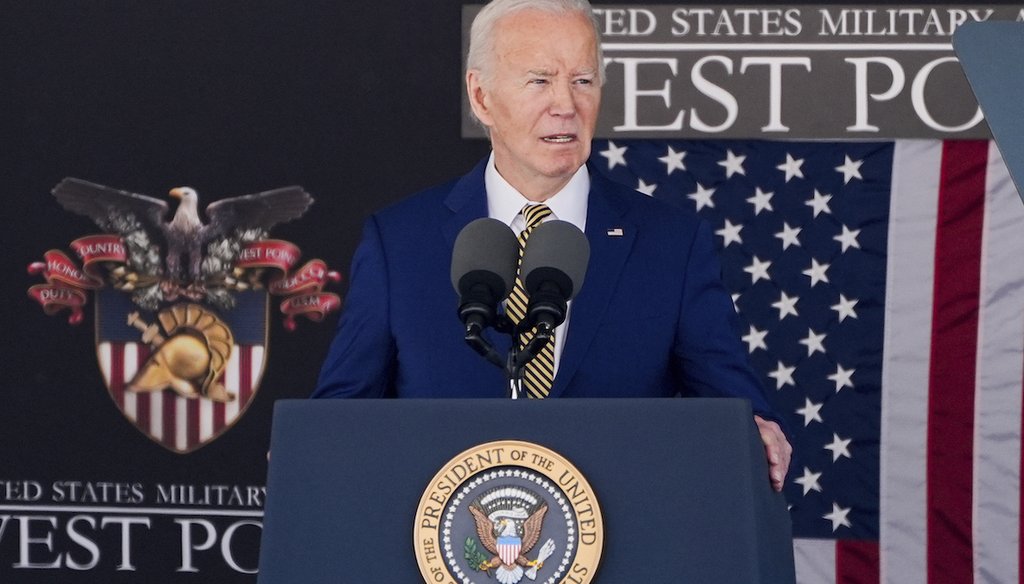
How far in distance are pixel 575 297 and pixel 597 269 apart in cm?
9

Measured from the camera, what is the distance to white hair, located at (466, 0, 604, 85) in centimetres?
215

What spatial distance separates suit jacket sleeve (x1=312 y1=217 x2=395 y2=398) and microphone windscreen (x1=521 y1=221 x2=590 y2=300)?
0.58 meters

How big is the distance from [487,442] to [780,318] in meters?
2.29

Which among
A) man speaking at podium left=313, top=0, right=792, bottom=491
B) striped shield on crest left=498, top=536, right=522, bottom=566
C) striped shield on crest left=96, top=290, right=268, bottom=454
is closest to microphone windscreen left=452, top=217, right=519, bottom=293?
striped shield on crest left=498, top=536, right=522, bottom=566

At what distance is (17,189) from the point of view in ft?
12.4

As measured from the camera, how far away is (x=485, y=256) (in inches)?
63.1

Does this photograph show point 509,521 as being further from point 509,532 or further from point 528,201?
point 528,201

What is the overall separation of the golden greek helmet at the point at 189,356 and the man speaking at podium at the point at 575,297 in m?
1.60

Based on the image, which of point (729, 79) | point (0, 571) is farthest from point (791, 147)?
point (0, 571)

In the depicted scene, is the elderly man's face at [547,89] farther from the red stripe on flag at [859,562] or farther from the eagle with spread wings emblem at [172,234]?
Result: the red stripe on flag at [859,562]

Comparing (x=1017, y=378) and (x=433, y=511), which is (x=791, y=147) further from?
(x=433, y=511)

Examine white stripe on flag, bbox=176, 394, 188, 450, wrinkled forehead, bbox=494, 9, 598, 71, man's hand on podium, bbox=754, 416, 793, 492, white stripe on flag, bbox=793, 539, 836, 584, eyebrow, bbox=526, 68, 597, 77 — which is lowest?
white stripe on flag, bbox=793, 539, 836, 584

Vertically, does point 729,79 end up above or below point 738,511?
above

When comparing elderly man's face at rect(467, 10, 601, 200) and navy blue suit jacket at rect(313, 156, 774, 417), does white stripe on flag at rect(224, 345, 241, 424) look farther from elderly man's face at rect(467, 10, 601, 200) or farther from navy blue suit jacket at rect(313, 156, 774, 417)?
elderly man's face at rect(467, 10, 601, 200)
